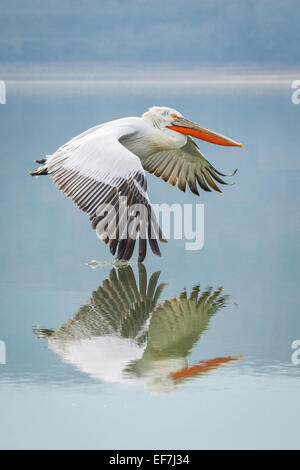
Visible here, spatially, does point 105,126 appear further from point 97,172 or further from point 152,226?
point 152,226

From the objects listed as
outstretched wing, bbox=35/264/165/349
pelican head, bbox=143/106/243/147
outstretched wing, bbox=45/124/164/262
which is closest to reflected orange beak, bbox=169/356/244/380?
outstretched wing, bbox=35/264/165/349

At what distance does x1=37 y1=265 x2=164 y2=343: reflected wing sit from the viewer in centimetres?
492

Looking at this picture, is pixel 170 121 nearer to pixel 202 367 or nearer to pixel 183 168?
pixel 183 168

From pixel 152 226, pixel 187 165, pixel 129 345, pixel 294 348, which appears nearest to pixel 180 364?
pixel 129 345

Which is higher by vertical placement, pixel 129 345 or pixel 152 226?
pixel 152 226

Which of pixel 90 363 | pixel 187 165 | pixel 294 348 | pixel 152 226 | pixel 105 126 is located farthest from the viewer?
pixel 187 165

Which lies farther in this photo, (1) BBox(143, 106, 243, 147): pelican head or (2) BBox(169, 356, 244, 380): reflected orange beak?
(1) BBox(143, 106, 243, 147): pelican head

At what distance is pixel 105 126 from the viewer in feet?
22.3

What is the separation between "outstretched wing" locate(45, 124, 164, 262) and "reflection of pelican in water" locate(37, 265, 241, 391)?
1.14 ft

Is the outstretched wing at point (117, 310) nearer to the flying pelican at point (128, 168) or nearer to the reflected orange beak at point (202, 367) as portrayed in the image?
the flying pelican at point (128, 168)

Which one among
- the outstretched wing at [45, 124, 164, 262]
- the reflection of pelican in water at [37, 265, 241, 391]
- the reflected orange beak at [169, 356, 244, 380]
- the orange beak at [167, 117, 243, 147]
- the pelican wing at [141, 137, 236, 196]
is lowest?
the reflected orange beak at [169, 356, 244, 380]

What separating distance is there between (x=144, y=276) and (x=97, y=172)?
2.77 feet

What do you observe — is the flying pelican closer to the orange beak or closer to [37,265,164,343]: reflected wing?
the orange beak

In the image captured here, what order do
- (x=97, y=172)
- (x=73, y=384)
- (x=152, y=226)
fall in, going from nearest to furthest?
1. (x=73, y=384)
2. (x=152, y=226)
3. (x=97, y=172)
